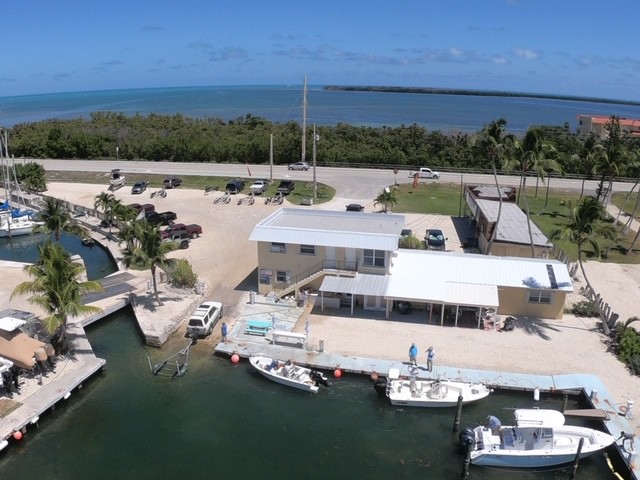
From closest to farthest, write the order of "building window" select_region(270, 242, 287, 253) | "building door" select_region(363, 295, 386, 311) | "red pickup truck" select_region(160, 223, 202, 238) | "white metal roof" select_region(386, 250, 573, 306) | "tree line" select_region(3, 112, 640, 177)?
"white metal roof" select_region(386, 250, 573, 306) < "building door" select_region(363, 295, 386, 311) < "building window" select_region(270, 242, 287, 253) < "red pickup truck" select_region(160, 223, 202, 238) < "tree line" select_region(3, 112, 640, 177)

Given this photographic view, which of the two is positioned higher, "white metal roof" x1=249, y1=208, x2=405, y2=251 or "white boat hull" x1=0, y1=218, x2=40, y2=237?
"white metal roof" x1=249, y1=208, x2=405, y2=251

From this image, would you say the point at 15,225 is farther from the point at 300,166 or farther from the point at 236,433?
the point at 236,433

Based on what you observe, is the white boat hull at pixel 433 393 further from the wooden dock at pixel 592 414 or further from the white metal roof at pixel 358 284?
the white metal roof at pixel 358 284

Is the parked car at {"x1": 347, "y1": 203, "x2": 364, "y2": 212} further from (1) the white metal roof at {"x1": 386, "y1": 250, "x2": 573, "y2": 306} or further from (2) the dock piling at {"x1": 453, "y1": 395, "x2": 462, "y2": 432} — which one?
(2) the dock piling at {"x1": 453, "y1": 395, "x2": 462, "y2": 432}

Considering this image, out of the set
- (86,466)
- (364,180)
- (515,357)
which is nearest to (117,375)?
(86,466)

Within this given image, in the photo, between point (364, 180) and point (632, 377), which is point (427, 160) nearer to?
point (364, 180)

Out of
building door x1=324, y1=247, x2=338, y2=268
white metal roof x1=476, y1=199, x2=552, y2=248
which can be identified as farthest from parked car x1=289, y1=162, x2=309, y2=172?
building door x1=324, y1=247, x2=338, y2=268

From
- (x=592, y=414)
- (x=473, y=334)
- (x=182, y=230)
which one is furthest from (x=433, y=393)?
(x=182, y=230)

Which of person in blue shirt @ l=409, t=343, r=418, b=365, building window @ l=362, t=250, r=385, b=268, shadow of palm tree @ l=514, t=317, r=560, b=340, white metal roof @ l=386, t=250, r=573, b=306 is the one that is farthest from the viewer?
building window @ l=362, t=250, r=385, b=268
